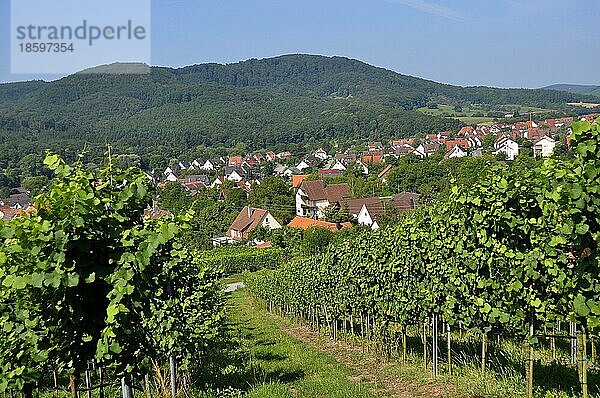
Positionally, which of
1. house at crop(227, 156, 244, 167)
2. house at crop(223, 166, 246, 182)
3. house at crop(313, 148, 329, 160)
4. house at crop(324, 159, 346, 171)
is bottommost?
house at crop(223, 166, 246, 182)

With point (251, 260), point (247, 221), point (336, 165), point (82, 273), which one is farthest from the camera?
point (336, 165)

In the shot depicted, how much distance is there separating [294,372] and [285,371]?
25 cm

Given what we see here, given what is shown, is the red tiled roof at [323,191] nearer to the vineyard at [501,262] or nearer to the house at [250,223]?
the house at [250,223]

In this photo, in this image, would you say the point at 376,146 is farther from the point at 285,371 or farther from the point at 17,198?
the point at 285,371

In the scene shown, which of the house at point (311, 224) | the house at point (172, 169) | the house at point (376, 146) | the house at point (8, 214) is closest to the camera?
the house at point (8, 214)

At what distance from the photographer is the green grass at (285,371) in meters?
10.3

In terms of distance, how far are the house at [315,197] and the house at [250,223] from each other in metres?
9.25

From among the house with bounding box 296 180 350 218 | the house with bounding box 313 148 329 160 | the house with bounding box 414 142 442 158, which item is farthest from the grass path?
the house with bounding box 313 148 329 160

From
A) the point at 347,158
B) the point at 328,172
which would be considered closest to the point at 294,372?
the point at 328,172

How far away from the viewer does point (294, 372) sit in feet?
41.6

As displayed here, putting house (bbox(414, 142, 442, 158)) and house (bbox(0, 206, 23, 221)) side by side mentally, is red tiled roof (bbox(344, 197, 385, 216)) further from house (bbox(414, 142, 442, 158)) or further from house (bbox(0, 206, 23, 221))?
house (bbox(414, 142, 442, 158))

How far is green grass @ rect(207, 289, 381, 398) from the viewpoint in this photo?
10289 millimetres

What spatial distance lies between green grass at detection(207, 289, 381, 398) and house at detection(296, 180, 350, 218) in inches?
2194

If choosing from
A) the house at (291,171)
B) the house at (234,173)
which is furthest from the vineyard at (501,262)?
the house at (234,173)
